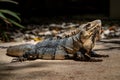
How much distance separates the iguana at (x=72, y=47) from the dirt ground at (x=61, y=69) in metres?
0.16

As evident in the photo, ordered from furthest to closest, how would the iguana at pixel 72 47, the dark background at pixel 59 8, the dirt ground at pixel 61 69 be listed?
the dark background at pixel 59 8, the iguana at pixel 72 47, the dirt ground at pixel 61 69

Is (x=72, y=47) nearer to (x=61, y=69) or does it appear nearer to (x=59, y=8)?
(x=61, y=69)

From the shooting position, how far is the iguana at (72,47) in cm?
596

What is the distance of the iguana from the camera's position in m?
5.96

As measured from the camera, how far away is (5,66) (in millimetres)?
5586

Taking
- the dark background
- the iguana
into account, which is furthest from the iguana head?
the dark background

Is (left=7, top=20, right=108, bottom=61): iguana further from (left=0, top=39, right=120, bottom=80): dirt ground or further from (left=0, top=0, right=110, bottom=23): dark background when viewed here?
(left=0, top=0, right=110, bottom=23): dark background

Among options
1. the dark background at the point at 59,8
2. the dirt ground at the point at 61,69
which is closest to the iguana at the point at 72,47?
the dirt ground at the point at 61,69

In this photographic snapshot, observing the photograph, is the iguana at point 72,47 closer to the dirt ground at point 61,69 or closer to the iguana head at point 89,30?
the iguana head at point 89,30

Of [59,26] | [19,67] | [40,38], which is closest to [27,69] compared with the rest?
[19,67]

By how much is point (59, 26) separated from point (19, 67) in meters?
5.30

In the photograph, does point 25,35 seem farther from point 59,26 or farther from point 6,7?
point 6,7

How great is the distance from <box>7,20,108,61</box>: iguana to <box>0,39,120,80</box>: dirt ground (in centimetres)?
16

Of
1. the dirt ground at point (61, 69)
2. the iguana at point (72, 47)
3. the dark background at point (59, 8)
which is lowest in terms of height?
the dirt ground at point (61, 69)
